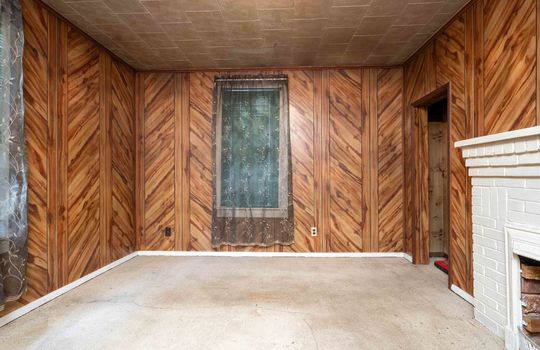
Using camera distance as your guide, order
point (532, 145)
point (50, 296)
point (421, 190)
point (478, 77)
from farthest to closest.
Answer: point (421, 190), point (50, 296), point (478, 77), point (532, 145)

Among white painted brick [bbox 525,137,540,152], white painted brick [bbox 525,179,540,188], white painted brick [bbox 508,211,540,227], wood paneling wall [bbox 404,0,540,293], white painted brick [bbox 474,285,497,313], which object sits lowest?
white painted brick [bbox 474,285,497,313]

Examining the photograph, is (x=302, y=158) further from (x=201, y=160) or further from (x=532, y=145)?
(x=532, y=145)

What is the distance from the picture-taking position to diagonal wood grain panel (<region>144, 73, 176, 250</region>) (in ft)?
13.0

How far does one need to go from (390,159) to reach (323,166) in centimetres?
90

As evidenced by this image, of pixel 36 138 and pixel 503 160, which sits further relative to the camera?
pixel 36 138

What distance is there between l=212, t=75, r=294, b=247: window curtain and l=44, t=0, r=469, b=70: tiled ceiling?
58 centimetres

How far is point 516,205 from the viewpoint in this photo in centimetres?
178

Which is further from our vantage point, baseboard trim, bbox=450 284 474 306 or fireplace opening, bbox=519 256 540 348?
baseboard trim, bbox=450 284 474 306

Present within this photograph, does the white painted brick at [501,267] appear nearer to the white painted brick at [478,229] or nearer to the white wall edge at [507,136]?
the white painted brick at [478,229]

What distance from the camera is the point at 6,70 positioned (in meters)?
2.01

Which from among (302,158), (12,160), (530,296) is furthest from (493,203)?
(12,160)

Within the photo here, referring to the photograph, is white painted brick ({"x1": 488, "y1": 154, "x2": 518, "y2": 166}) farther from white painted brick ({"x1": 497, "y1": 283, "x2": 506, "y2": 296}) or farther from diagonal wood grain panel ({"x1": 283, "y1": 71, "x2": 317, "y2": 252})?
diagonal wood grain panel ({"x1": 283, "y1": 71, "x2": 317, "y2": 252})

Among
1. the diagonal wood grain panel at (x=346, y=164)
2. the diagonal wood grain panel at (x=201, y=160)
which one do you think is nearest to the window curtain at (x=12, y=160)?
the diagonal wood grain panel at (x=201, y=160)

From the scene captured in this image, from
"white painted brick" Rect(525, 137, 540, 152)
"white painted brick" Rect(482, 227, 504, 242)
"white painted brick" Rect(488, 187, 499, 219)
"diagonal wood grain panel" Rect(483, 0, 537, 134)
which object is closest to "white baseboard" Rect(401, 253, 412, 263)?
"white painted brick" Rect(482, 227, 504, 242)
